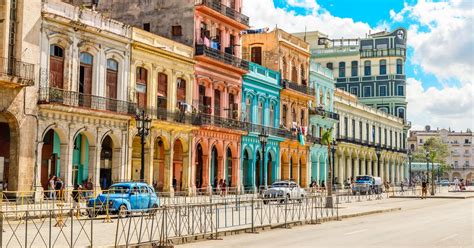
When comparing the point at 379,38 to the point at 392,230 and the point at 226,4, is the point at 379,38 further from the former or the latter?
the point at 392,230

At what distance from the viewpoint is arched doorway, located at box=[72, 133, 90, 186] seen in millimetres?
33812

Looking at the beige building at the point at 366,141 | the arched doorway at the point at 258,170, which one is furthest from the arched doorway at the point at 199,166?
the beige building at the point at 366,141

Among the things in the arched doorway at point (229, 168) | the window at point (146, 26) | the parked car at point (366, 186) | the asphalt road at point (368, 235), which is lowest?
the asphalt road at point (368, 235)

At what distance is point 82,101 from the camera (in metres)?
32.9

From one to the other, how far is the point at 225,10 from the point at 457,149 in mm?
116685

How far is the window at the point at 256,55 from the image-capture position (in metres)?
54.0

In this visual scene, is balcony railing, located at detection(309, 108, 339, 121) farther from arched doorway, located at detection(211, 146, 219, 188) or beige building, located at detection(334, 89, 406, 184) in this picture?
arched doorway, located at detection(211, 146, 219, 188)

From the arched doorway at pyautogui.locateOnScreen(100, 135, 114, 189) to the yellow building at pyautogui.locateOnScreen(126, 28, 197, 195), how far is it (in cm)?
109

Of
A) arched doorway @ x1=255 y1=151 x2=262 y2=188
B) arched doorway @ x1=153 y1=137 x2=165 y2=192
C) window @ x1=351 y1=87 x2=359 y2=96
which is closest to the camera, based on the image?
arched doorway @ x1=153 y1=137 x2=165 y2=192

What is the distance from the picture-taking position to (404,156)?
304 feet

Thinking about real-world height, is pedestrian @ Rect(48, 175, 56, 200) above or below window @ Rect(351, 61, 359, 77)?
below

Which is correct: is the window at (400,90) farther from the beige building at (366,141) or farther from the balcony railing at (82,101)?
the balcony railing at (82,101)

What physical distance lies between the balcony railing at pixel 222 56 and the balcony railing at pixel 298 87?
6570 millimetres

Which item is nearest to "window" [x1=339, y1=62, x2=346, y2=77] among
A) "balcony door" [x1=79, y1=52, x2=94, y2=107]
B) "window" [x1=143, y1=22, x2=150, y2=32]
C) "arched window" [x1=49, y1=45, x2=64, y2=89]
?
"window" [x1=143, y1=22, x2=150, y2=32]
